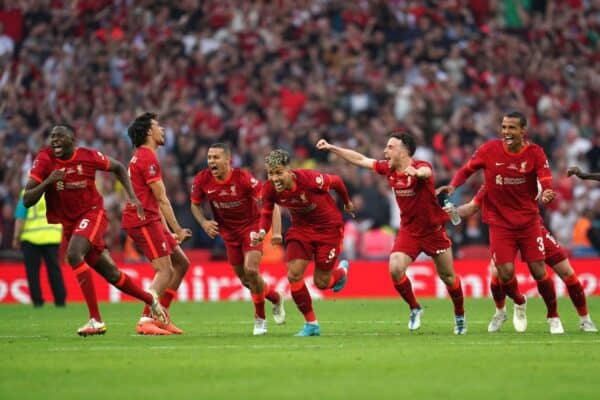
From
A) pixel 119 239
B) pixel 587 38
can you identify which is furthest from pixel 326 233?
pixel 587 38

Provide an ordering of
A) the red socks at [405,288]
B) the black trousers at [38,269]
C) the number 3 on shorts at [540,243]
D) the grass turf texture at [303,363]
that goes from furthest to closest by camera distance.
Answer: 1. the black trousers at [38,269]
2. the red socks at [405,288]
3. the number 3 on shorts at [540,243]
4. the grass turf texture at [303,363]

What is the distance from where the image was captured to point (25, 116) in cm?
A: 2778

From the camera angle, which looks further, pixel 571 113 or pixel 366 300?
pixel 571 113

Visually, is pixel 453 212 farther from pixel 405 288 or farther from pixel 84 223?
pixel 84 223

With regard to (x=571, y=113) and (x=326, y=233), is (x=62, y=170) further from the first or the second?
(x=571, y=113)

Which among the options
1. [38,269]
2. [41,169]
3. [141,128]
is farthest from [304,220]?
[38,269]

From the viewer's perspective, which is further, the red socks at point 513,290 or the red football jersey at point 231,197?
the red football jersey at point 231,197

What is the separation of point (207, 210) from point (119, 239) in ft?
6.50

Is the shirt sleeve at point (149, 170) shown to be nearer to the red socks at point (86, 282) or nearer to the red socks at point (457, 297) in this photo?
the red socks at point (86, 282)

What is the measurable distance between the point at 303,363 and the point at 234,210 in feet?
16.3

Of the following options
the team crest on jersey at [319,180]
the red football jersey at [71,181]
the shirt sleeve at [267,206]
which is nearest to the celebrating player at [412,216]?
the team crest on jersey at [319,180]

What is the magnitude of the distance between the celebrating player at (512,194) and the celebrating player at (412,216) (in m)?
0.45

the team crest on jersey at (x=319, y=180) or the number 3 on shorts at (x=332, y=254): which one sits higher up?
the team crest on jersey at (x=319, y=180)

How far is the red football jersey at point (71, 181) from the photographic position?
48.6ft
